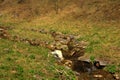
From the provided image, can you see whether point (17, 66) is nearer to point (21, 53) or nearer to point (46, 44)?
point (21, 53)

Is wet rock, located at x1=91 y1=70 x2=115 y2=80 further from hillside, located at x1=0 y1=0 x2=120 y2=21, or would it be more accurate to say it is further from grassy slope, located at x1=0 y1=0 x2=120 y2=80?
hillside, located at x1=0 y1=0 x2=120 y2=21

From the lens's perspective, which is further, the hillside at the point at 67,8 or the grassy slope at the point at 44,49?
the hillside at the point at 67,8

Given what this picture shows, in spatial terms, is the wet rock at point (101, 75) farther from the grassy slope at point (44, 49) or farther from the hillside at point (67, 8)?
the hillside at point (67, 8)

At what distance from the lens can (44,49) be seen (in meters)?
33.8

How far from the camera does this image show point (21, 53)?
3044 cm

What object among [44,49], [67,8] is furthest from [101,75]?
[67,8]

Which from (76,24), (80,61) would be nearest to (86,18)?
(76,24)

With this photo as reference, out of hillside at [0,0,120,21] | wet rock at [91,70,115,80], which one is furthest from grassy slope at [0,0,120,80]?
wet rock at [91,70,115,80]

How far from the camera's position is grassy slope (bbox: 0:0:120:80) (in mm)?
24653

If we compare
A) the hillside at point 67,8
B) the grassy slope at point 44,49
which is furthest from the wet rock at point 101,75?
the hillside at point 67,8

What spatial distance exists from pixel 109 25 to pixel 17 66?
22.6m

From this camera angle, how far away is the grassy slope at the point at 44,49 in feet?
80.9

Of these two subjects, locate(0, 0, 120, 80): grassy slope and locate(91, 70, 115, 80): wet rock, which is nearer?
locate(0, 0, 120, 80): grassy slope

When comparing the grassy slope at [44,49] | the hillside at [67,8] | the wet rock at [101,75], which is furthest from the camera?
the hillside at [67,8]
